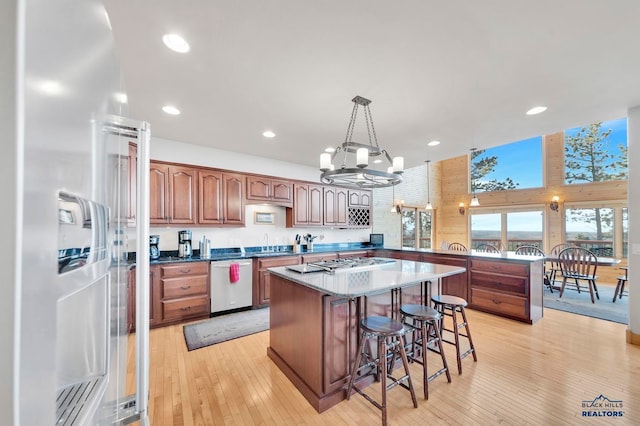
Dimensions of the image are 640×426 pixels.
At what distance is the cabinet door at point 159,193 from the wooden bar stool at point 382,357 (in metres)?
3.23

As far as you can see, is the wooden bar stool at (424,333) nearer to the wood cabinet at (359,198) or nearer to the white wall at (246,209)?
Result: the white wall at (246,209)

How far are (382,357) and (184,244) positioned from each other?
132 inches

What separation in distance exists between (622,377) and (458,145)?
10.8 feet

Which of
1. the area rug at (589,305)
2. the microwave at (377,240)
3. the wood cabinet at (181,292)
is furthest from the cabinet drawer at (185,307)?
the area rug at (589,305)

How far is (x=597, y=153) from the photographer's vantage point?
21.6ft

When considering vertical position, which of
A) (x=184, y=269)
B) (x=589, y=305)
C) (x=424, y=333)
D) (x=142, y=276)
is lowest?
(x=589, y=305)

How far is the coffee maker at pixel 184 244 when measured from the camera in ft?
13.1

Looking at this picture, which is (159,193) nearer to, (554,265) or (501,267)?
(501,267)

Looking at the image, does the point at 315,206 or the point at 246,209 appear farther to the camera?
the point at 315,206

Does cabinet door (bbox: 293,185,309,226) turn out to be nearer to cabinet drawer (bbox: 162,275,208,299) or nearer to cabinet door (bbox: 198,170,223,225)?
cabinet door (bbox: 198,170,223,225)

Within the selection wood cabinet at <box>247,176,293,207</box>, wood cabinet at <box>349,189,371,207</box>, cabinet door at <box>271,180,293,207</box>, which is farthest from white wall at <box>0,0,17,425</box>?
wood cabinet at <box>349,189,371,207</box>

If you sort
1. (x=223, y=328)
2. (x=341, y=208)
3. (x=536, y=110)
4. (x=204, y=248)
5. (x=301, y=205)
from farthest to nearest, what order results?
(x=341, y=208) → (x=301, y=205) → (x=204, y=248) → (x=223, y=328) → (x=536, y=110)

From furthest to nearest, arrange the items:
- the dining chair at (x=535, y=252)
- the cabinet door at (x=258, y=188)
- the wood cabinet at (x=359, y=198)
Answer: the wood cabinet at (x=359, y=198), the dining chair at (x=535, y=252), the cabinet door at (x=258, y=188)

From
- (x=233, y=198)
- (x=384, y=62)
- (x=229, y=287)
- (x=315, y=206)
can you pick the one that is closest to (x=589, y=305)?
(x=315, y=206)
